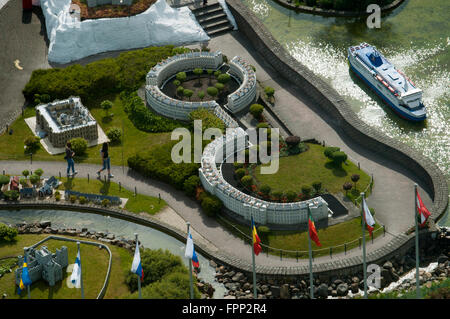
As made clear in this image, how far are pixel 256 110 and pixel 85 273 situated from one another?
97.9 feet

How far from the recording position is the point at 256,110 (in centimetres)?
11431

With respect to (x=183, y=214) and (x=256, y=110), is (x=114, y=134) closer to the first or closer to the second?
(x=183, y=214)

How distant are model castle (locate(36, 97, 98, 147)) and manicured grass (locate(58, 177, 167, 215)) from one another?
5943mm

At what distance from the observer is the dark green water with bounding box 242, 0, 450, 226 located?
115 meters

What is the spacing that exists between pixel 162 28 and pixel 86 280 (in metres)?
44.3

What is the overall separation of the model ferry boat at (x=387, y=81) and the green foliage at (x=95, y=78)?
22.8m

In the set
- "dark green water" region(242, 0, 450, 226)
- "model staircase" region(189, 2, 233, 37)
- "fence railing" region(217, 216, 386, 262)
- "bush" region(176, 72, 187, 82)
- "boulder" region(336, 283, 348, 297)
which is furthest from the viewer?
"model staircase" region(189, 2, 233, 37)

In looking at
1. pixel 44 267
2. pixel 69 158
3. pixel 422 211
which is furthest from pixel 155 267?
pixel 422 211

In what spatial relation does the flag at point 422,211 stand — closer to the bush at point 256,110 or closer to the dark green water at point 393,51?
the dark green water at point 393,51

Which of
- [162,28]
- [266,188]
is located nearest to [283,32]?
[162,28]

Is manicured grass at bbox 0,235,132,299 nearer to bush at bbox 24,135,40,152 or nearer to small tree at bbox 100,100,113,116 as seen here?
bush at bbox 24,135,40,152

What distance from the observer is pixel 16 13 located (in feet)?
448

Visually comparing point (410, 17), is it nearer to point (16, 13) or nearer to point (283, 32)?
point (283, 32)

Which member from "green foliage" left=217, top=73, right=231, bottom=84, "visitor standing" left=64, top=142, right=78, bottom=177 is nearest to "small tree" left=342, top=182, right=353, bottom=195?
"green foliage" left=217, top=73, right=231, bottom=84
